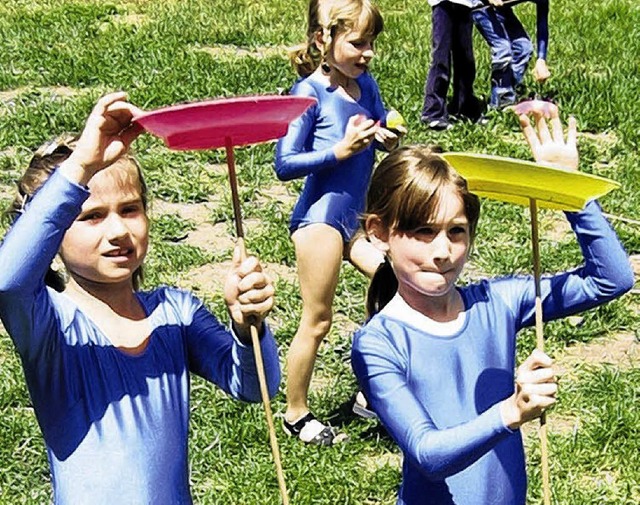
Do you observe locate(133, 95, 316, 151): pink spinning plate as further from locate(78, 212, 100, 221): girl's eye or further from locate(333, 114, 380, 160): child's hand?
locate(333, 114, 380, 160): child's hand

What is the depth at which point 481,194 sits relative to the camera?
2281 millimetres

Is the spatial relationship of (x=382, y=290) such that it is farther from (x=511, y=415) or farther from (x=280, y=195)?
(x=280, y=195)

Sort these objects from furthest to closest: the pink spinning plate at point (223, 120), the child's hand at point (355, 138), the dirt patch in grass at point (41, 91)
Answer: the dirt patch in grass at point (41, 91) < the child's hand at point (355, 138) < the pink spinning plate at point (223, 120)

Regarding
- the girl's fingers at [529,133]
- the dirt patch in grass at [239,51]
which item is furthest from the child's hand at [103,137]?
the dirt patch in grass at [239,51]

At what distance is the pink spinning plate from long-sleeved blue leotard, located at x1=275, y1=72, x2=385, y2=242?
5.85 feet

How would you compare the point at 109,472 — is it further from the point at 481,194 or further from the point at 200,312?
the point at 481,194

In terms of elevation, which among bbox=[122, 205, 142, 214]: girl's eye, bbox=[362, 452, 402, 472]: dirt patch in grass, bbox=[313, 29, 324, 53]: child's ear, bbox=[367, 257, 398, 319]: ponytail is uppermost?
bbox=[122, 205, 142, 214]: girl's eye

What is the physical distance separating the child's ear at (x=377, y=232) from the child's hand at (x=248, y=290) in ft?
1.52

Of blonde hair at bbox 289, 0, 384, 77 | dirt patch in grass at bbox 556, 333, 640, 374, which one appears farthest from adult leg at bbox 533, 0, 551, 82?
blonde hair at bbox 289, 0, 384, 77

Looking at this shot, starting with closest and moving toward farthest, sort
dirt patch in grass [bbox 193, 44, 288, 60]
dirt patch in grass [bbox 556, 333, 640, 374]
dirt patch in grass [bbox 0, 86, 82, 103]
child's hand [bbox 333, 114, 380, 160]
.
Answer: child's hand [bbox 333, 114, 380, 160], dirt patch in grass [bbox 556, 333, 640, 374], dirt patch in grass [bbox 0, 86, 82, 103], dirt patch in grass [bbox 193, 44, 288, 60]

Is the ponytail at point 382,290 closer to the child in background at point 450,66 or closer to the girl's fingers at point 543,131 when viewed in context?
the girl's fingers at point 543,131

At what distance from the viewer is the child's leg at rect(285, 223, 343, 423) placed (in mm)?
3953

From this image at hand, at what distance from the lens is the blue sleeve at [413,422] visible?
2168 mm

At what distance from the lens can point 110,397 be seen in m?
2.25
